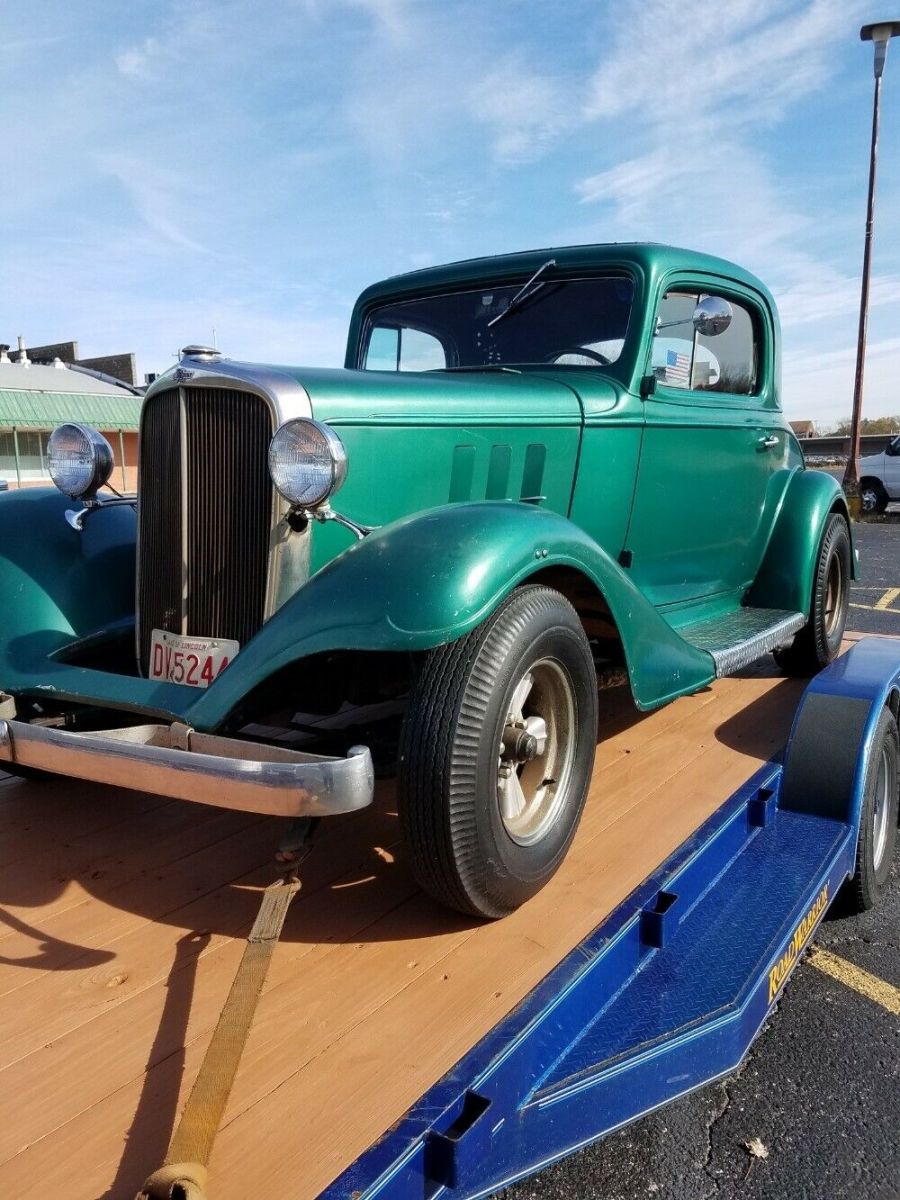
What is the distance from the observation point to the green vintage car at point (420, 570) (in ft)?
6.24

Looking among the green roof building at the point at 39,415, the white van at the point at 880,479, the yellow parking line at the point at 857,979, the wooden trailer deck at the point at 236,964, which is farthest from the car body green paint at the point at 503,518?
the green roof building at the point at 39,415

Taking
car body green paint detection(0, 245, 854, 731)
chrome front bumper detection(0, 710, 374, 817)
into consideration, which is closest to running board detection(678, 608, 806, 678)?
car body green paint detection(0, 245, 854, 731)

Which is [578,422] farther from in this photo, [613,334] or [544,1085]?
[544,1085]

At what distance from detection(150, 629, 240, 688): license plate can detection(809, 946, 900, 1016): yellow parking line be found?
1.76m

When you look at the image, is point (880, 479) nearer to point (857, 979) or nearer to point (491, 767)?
point (857, 979)

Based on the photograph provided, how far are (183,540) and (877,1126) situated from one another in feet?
6.65

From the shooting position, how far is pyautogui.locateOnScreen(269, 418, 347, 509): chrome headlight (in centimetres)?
209

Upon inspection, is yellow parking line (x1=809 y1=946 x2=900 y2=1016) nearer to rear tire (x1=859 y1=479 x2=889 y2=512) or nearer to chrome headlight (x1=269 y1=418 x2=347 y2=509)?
chrome headlight (x1=269 y1=418 x2=347 y2=509)

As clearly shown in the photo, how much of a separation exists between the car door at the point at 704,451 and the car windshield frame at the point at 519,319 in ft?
0.55

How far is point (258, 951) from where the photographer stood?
1.52 meters

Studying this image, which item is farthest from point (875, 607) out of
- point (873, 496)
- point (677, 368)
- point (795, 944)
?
point (873, 496)

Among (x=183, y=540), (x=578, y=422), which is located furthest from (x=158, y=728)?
(x=578, y=422)

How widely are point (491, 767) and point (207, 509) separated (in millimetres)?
1006

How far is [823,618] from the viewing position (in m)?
4.20
